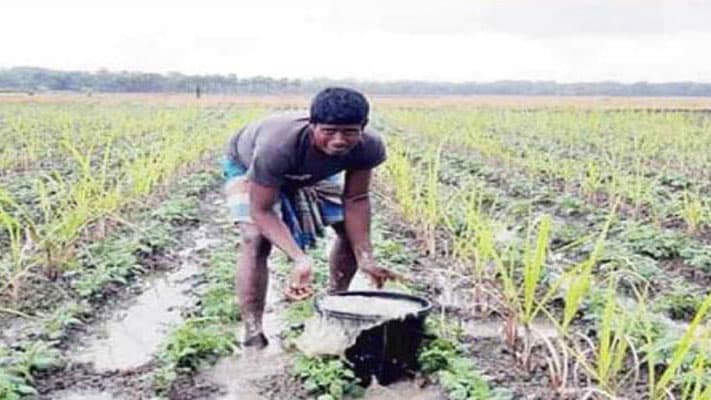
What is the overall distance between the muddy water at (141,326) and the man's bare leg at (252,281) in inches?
15.6

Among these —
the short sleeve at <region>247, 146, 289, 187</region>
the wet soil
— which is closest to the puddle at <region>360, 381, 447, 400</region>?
the wet soil

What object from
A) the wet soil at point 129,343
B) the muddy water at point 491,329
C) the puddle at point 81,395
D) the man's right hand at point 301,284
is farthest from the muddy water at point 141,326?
the muddy water at point 491,329

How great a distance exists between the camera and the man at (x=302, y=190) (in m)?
3.29

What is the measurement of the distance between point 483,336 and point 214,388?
118 centimetres

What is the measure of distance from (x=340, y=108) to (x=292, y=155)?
16.2 inches

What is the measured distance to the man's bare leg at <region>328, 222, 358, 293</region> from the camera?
4.13 meters

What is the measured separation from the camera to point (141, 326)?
4.36 m

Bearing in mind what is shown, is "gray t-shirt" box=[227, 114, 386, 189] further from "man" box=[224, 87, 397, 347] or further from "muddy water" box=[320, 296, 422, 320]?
"muddy water" box=[320, 296, 422, 320]

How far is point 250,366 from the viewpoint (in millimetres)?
3707

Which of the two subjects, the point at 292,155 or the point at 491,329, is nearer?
the point at 292,155

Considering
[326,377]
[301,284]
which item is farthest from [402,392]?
[301,284]

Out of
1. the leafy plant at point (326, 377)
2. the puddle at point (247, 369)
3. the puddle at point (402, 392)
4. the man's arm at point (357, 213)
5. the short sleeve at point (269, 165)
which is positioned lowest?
the puddle at point (247, 369)

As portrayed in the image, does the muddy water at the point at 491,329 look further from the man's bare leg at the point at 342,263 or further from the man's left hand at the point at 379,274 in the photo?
the man's left hand at the point at 379,274

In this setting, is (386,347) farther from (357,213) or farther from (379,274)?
(357,213)
